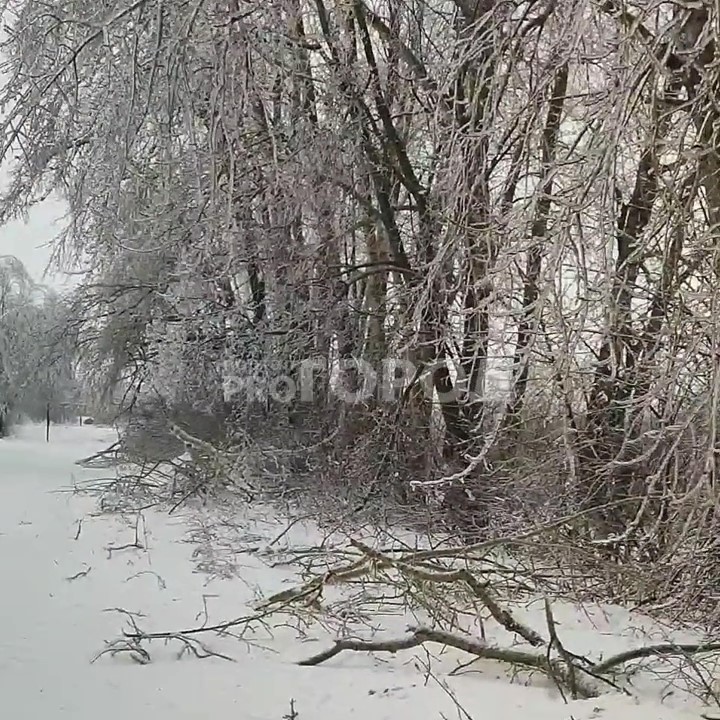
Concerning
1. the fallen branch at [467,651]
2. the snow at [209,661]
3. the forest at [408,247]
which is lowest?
the snow at [209,661]

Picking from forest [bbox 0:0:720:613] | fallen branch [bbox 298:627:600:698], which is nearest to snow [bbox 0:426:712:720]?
fallen branch [bbox 298:627:600:698]

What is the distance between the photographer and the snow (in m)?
3.01

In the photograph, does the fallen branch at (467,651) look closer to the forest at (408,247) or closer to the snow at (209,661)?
the snow at (209,661)

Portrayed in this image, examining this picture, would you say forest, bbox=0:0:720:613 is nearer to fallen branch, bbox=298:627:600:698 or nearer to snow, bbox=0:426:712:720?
fallen branch, bbox=298:627:600:698

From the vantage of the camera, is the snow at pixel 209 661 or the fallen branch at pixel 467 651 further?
the fallen branch at pixel 467 651

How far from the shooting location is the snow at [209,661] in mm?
3006

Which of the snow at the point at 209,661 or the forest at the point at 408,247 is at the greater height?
the forest at the point at 408,247

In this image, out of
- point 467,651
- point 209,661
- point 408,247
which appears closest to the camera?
point 467,651

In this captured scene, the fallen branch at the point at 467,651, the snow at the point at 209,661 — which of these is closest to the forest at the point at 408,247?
the fallen branch at the point at 467,651

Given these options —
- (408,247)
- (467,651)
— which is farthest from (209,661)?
(408,247)

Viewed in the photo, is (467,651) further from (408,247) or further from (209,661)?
(408,247)

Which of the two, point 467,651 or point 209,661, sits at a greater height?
point 467,651

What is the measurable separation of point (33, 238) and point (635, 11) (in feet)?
26.3

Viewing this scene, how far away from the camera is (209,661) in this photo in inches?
141
